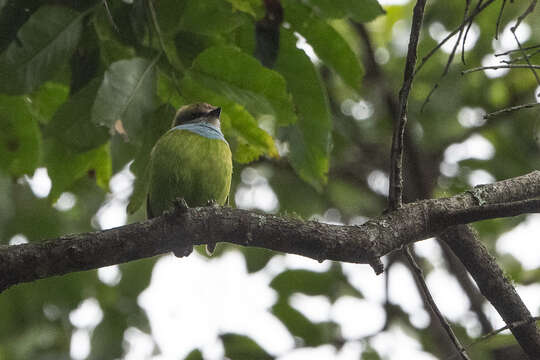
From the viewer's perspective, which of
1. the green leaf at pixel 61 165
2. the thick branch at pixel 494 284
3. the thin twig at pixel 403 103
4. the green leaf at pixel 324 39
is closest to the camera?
the thin twig at pixel 403 103

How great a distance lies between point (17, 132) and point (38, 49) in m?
0.60

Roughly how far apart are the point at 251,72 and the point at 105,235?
99 centimetres

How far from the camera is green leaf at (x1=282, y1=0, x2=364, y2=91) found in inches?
125

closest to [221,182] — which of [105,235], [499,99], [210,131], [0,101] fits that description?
[210,131]

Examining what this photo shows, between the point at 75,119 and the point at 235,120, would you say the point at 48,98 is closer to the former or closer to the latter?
the point at 75,119

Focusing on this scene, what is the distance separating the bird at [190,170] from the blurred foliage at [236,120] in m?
0.14

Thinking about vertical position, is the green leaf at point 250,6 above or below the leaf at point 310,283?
above

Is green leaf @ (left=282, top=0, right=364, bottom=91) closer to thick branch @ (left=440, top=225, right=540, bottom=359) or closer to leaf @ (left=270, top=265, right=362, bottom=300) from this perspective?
thick branch @ (left=440, top=225, right=540, bottom=359)

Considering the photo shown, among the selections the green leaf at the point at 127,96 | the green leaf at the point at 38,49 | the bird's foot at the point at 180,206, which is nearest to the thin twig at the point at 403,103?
the bird's foot at the point at 180,206

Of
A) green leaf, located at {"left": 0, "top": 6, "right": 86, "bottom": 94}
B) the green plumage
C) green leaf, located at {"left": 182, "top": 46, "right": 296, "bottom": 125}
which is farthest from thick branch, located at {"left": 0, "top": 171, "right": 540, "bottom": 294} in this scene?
the green plumage

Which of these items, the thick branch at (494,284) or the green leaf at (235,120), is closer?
the thick branch at (494,284)

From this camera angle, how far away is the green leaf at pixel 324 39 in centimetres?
319

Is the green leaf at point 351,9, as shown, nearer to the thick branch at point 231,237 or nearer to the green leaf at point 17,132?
the thick branch at point 231,237

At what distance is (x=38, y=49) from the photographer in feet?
9.11
